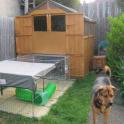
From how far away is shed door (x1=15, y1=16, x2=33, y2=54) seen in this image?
1162 centimetres

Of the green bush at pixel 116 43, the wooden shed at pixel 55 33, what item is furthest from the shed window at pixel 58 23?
the green bush at pixel 116 43

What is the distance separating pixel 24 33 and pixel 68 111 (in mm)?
5186

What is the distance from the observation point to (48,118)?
684 centimetres

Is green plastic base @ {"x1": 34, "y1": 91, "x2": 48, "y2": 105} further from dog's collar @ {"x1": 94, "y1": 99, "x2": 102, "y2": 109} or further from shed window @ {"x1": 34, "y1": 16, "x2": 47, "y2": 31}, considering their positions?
shed window @ {"x1": 34, "y1": 16, "x2": 47, "y2": 31}

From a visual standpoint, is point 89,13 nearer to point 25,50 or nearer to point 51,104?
point 25,50

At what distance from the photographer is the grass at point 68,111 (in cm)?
676

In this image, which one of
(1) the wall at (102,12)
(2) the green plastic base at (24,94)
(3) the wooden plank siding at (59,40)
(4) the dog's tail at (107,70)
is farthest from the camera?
(1) the wall at (102,12)

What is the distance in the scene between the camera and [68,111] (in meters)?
7.47

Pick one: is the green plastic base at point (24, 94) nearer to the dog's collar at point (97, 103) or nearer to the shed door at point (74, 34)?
the dog's collar at point (97, 103)

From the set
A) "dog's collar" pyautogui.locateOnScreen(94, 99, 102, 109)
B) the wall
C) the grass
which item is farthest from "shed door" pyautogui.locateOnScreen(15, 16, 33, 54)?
"dog's collar" pyautogui.locateOnScreen(94, 99, 102, 109)

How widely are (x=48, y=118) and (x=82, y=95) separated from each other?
2.46 metres

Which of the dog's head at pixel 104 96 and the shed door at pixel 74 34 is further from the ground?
the shed door at pixel 74 34

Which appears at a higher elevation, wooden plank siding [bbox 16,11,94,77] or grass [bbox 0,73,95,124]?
wooden plank siding [bbox 16,11,94,77]

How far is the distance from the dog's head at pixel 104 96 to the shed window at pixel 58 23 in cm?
552
